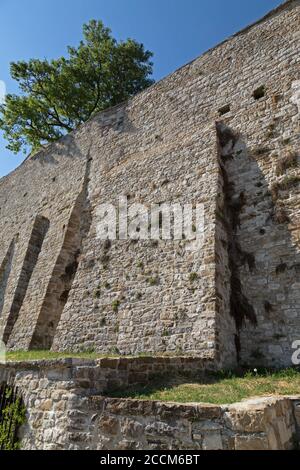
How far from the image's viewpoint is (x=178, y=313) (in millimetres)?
7016

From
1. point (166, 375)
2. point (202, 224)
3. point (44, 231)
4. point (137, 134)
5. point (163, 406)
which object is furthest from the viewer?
point (44, 231)

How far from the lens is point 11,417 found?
5270 mm

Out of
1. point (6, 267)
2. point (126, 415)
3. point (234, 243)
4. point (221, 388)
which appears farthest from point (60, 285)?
point (126, 415)

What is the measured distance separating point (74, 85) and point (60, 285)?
1400 centimetres

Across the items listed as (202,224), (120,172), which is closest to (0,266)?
(120,172)

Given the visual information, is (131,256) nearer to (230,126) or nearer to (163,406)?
(230,126)

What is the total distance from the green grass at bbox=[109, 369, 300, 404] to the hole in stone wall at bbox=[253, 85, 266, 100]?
263 inches

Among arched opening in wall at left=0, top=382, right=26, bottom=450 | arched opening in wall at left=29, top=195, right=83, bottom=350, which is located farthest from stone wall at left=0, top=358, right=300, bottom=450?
arched opening in wall at left=29, top=195, right=83, bottom=350

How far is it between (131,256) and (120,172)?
338 centimetres

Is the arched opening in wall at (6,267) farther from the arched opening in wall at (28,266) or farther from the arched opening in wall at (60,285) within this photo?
the arched opening in wall at (60,285)

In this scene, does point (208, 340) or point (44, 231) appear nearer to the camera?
point (208, 340)

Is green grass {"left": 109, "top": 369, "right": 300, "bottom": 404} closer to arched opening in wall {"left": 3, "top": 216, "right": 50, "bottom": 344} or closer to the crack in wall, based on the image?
the crack in wall

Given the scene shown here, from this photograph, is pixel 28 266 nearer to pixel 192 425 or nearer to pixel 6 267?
pixel 6 267
